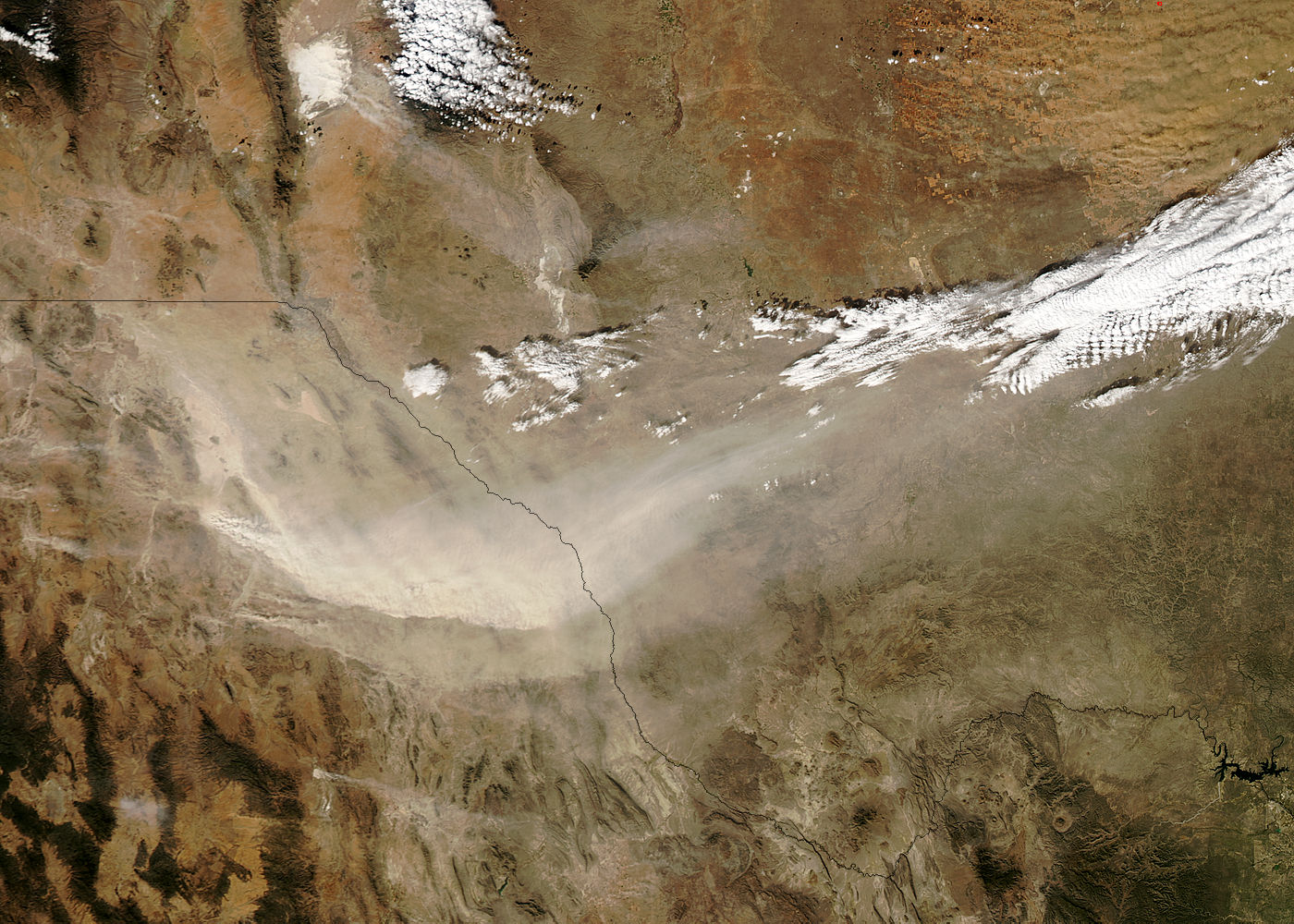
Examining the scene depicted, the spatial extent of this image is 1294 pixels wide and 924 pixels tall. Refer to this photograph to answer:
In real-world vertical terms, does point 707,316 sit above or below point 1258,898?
above

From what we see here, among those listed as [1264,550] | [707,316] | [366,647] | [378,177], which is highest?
[378,177]

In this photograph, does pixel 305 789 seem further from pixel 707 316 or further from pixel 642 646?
pixel 707 316

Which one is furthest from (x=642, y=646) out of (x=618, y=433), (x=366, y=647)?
(x=366, y=647)

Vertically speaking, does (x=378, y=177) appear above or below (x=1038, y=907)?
above

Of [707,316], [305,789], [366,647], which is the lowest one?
[305,789]

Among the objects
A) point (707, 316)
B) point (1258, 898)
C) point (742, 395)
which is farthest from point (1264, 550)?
point (707, 316)

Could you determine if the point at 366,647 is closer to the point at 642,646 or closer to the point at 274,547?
the point at 274,547

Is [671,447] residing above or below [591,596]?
above
